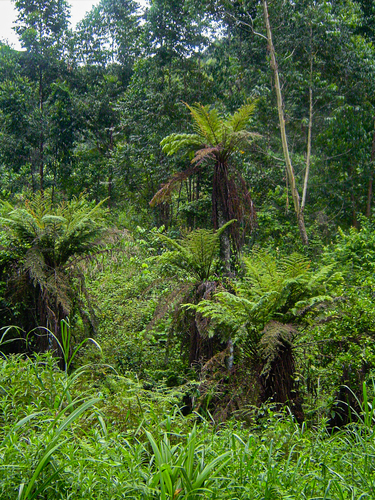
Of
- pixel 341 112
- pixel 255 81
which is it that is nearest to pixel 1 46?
pixel 255 81

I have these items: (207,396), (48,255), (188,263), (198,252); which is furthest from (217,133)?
(207,396)

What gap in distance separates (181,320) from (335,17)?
9.99 meters

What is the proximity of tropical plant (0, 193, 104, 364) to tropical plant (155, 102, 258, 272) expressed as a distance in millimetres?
998

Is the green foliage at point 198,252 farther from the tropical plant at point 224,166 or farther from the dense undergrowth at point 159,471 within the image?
the dense undergrowth at point 159,471

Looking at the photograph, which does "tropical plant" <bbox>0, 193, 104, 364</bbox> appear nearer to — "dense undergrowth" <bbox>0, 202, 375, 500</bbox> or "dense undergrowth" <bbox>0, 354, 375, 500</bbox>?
"dense undergrowth" <bbox>0, 202, 375, 500</bbox>

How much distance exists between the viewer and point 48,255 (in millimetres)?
5141

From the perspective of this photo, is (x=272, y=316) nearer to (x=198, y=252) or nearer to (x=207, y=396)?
Result: (x=207, y=396)

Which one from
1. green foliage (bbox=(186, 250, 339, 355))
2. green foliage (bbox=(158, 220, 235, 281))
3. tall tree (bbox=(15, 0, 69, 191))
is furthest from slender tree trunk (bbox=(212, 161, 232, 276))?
tall tree (bbox=(15, 0, 69, 191))

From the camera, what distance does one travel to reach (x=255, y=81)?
12.7 meters

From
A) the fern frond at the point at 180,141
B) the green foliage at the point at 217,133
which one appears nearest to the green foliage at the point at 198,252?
the green foliage at the point at 217,133

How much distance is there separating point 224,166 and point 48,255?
7.89ft

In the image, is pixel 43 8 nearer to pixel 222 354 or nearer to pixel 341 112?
pixel 341 112

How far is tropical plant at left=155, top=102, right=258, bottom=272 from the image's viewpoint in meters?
5.28

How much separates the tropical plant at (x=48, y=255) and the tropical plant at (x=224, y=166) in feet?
3.28
